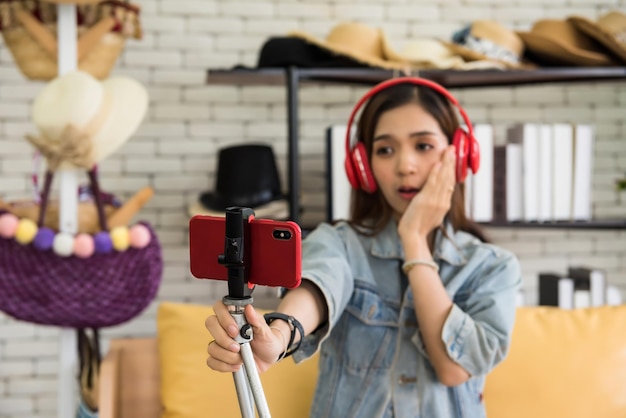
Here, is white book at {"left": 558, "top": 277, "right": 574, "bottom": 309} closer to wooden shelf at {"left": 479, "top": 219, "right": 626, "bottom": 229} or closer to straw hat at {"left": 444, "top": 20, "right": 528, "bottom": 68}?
wooden shelf at {"left": 479, "top": 219, "right": 626, "bottom": 229}

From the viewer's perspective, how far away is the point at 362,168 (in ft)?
5.05

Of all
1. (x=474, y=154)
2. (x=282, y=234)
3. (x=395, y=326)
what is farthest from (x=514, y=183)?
(x=282, y=234)

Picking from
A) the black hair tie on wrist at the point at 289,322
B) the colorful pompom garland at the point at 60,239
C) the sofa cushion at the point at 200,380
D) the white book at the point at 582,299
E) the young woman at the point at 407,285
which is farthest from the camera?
the white book at the point at 582,299

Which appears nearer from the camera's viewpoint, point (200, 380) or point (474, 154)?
point (474, 154)

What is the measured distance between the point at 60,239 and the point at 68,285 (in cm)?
12

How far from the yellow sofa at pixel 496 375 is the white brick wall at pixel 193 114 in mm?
610

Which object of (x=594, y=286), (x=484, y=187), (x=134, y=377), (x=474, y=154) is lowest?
(x=134, y=377)

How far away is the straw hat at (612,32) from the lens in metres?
2.33

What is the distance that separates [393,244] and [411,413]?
1.08 ft

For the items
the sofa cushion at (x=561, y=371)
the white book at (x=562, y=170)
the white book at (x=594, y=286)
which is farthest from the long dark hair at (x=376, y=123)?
the white book at (x=594, y=286)

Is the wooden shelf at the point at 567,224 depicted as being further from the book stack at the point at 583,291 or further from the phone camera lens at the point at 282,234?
the phone camera lens at the point at 282,234

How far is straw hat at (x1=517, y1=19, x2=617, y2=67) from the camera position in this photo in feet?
7.72

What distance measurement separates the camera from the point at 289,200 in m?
2.26

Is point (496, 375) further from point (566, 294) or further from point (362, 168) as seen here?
point (566, 294)
